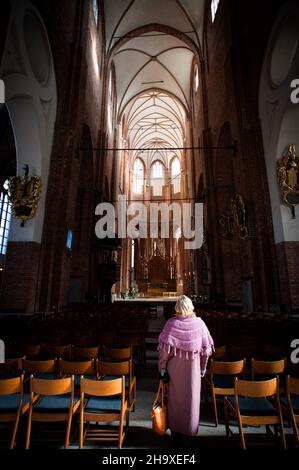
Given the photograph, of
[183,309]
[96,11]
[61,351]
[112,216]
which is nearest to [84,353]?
[61,351]

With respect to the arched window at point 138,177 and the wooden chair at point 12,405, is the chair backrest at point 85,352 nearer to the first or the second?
the wooden chair at point 12,405

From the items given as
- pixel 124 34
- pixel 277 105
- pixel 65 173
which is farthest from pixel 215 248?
pixel 124 34

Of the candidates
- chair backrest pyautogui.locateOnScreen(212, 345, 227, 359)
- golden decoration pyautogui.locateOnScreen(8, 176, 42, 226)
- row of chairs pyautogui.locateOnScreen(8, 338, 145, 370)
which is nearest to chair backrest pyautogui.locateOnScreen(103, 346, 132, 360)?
row of chairs pyautogui.locateOnScreen(8, 338, 145, 370)

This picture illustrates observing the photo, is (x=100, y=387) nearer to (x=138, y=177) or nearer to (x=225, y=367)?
(x=225, y=367)

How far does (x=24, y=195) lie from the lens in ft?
27.1

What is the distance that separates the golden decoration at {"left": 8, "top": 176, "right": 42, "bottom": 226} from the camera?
816 centimetres

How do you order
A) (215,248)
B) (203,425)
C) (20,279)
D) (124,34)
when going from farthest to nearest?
(124,34) < (215,248) < (20,279) < (203,425)

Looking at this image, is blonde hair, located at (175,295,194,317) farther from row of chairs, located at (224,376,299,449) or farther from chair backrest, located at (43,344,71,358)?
chair backrest, located at (43,344,71,358)

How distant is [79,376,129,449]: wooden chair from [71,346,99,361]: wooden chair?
91 centimetres

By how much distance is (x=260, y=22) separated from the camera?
9406 mm

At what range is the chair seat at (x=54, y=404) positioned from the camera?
7.81 ft
